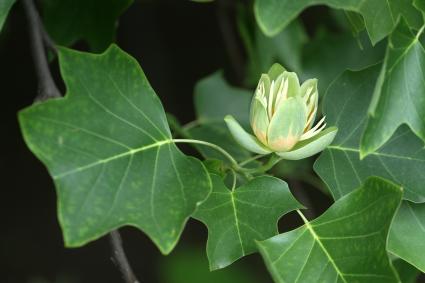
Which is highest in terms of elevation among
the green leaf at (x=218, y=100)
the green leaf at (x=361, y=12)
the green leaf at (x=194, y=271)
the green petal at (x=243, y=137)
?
the green leaf at (x=361, y=12)

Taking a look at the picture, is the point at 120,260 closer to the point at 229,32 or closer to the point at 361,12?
the point at 361,12

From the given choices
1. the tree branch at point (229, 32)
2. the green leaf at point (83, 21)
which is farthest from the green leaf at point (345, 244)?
the tree branch at point (229, 32)

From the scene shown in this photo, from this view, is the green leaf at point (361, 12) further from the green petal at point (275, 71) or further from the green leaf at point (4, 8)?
the green leaf at point (4, 8)

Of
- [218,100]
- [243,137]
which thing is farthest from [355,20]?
[218,100]

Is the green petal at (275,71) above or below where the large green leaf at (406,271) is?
above

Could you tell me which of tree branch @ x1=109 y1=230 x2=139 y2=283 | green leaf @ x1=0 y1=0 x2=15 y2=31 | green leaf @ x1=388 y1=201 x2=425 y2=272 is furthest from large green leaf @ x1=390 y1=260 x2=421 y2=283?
green leaf @ x1=0 y1=0 x2=15 y2=31

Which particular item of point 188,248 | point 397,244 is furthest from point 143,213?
point 188,248
